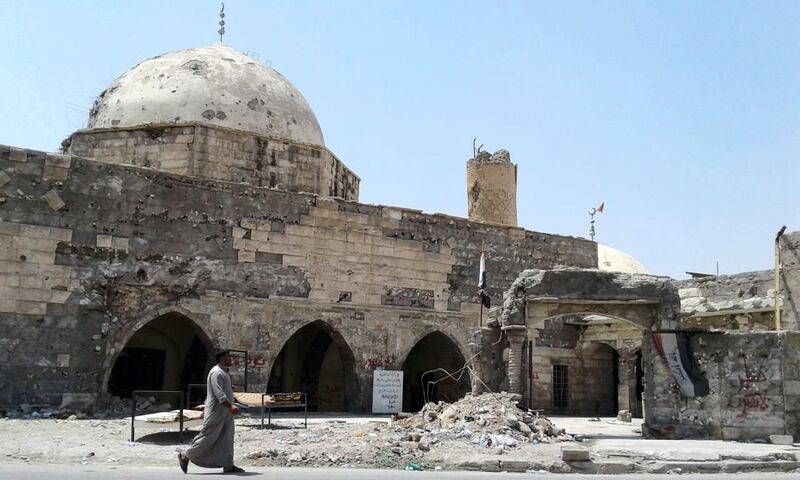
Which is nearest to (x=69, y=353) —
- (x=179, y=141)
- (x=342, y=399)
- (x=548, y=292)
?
(x=179, y=141)

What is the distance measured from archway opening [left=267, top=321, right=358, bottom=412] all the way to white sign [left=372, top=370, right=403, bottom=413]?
Result: 96.4 inches

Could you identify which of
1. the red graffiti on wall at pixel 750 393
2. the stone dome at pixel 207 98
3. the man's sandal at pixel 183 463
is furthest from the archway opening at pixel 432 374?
the man's sandal at pixel 183 463

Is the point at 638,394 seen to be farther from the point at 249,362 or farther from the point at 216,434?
the point at 216,434

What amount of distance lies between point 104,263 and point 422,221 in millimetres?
7127

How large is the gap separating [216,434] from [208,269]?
836cm

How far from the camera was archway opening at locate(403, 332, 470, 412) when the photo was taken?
19375mm

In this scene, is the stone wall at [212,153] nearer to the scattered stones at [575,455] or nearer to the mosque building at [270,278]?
the mosque building at [270,278]

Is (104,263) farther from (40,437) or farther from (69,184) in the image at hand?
(40,437)

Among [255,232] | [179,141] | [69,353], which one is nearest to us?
[69,353]

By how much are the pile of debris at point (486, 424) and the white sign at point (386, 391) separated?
484 centimetres

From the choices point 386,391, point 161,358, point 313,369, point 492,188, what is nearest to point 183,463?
point 386,391

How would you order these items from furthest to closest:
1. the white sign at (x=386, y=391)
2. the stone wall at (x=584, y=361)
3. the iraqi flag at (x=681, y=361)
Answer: the stone wall at (x=584, y=361), the white sign at (x=386, y=391), the iraqi flag at (x=681, y=361)

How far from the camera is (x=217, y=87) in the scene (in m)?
18.6

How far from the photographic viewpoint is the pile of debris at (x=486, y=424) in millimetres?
9930
